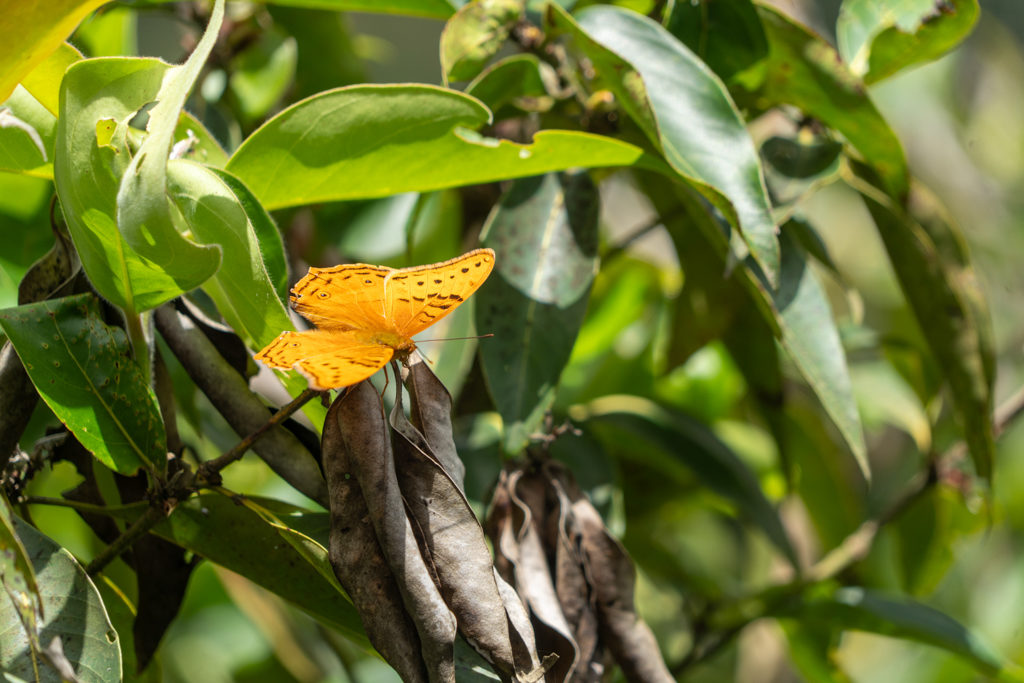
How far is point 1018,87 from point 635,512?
237 centimetres

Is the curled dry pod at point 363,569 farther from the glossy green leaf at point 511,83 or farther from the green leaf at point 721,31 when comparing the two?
the green leaf at point 721,31

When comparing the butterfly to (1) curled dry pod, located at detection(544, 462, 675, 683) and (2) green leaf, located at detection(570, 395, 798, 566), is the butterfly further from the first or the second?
(2) green leaf, located at detection(570, 395, 798, 566)

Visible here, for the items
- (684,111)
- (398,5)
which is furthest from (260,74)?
(684,111)

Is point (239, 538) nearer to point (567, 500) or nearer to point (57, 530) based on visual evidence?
point (567, 500)

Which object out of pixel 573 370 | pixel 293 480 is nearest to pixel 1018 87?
pixel 573 370

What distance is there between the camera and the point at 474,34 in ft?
2.00

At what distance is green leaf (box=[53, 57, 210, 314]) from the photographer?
0.40 metres

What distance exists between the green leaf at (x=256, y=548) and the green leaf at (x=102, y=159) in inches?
5.3

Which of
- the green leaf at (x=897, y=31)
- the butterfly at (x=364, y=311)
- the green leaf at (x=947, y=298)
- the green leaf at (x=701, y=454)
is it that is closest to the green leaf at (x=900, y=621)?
the green leaf at (x=701, y=454)

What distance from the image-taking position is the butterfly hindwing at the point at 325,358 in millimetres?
339

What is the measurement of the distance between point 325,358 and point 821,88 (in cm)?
47

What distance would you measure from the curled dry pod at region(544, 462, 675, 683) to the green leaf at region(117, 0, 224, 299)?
294 millimetres

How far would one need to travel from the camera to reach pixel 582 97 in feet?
2.24

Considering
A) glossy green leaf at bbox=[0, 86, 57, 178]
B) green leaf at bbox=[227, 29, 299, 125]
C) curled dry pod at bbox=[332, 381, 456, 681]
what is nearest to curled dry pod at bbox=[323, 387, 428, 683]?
curled dry pod at bbox=[332, 381, 456, 681]
